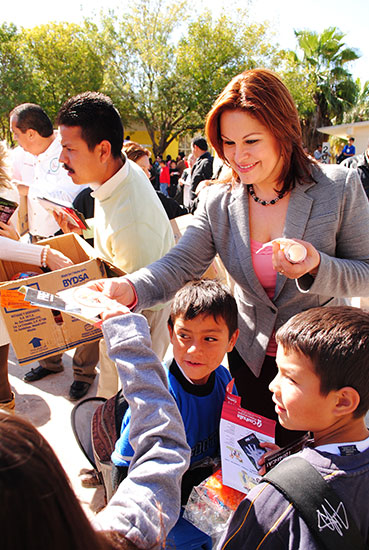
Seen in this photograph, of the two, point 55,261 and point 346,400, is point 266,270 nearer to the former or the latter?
point 346,400

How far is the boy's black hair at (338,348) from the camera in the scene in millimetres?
1056

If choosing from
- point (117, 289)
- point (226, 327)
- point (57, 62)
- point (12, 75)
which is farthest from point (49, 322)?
point (57, 62)

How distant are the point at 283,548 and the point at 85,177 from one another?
1.82 meters

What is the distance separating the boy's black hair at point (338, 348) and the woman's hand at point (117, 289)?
2.14 feet

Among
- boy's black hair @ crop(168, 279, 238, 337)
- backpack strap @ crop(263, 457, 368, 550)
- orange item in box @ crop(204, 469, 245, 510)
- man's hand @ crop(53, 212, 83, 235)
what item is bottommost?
orange item in box @ crop(204, 469, 245, 510)

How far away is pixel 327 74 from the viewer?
27.9 metres

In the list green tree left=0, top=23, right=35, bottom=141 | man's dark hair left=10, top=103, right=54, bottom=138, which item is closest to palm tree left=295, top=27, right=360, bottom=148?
green tree left=0, top=23, right=35, bottom=141

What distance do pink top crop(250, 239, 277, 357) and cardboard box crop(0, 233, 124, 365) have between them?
2.27 ft

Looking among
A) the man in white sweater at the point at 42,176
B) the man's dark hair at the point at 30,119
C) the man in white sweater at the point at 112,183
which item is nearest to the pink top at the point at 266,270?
the man in white sweater at the point at 112,183

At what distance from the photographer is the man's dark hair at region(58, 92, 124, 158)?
6.84 ft

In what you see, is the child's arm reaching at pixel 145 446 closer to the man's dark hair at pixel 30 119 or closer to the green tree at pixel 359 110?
the man's dark hair at pixel 30 119

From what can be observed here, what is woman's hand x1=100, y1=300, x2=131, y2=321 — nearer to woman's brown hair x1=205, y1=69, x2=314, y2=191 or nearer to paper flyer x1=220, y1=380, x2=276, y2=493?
paper flyer x1=220, y1=380, x2=276, y2=493

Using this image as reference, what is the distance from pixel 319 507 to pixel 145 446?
0.38 meters

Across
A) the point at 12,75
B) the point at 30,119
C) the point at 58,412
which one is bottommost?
the point at 58,412
